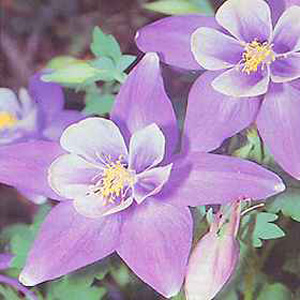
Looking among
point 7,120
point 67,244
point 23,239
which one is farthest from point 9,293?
point 7,120

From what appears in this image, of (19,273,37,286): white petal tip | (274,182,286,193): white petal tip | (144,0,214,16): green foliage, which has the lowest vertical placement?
(19,273,37,286): white petal tip

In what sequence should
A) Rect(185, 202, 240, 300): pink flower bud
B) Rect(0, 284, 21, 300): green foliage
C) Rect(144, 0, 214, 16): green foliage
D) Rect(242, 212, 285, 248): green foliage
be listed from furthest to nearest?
Rect(144, 0, 214, 16): green foliage
Rect(0, 284, 21, 300): green foliage
Rect(242, 212, 285, 248): green foliage
Rect(185, 202, 240, 300): pink flower bud

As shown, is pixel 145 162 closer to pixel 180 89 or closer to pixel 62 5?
pixel 180 89

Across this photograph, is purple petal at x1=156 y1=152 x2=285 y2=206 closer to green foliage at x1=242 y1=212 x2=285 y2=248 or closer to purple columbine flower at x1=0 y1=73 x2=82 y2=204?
green foliage at x1=242 y1=212 x2=285 y2=248

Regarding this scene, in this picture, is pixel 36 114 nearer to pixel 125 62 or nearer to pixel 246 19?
pixel 125 62

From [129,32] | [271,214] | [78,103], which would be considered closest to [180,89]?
[78,103]

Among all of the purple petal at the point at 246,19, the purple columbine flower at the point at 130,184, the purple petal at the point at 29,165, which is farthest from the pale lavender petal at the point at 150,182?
the purple petal at the point at 246,19

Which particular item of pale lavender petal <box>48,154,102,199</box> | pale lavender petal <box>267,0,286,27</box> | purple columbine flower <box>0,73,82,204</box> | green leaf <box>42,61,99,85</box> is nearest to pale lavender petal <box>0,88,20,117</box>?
purple columbine flower <box>0,73,82,204</box>
